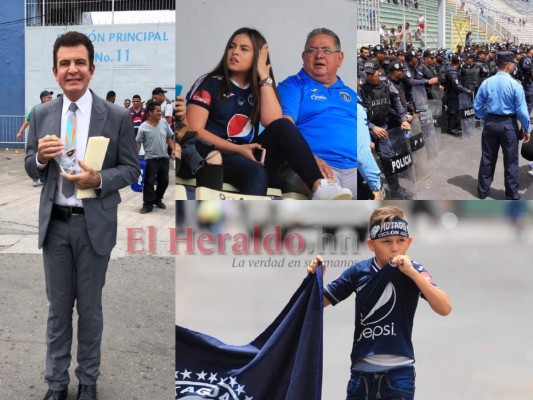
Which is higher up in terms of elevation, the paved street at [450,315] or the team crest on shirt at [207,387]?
the paved street at [450,315]

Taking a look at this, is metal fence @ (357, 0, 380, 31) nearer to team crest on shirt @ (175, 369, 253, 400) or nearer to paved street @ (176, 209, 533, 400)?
paved street @ (176, 209, 533, 400)

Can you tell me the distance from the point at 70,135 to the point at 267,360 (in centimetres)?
140

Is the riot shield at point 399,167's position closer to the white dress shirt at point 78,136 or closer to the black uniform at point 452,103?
the black uniform at point 452,103

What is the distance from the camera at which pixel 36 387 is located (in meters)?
3.65

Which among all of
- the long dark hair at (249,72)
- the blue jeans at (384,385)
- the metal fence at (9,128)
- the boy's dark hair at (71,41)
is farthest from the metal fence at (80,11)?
the blue jeans at (384,385)

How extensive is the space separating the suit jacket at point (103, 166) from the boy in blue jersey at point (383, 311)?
3.77 ft

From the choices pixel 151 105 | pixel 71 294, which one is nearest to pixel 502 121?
pixel 71 294

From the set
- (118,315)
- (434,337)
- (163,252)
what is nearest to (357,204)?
(434,337)

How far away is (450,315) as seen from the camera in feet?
8.24

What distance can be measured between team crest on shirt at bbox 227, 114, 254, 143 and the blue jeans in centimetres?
99

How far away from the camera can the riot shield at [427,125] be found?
2.38 metres

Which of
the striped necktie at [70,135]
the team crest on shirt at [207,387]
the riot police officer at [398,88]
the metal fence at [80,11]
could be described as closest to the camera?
the riot police officer at [398,88]

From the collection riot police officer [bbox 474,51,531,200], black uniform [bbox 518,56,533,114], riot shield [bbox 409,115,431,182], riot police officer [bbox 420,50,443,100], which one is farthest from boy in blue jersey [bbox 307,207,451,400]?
black uniform [bbox 518,56,533,114]

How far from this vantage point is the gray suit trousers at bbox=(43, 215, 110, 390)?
10.4ft
